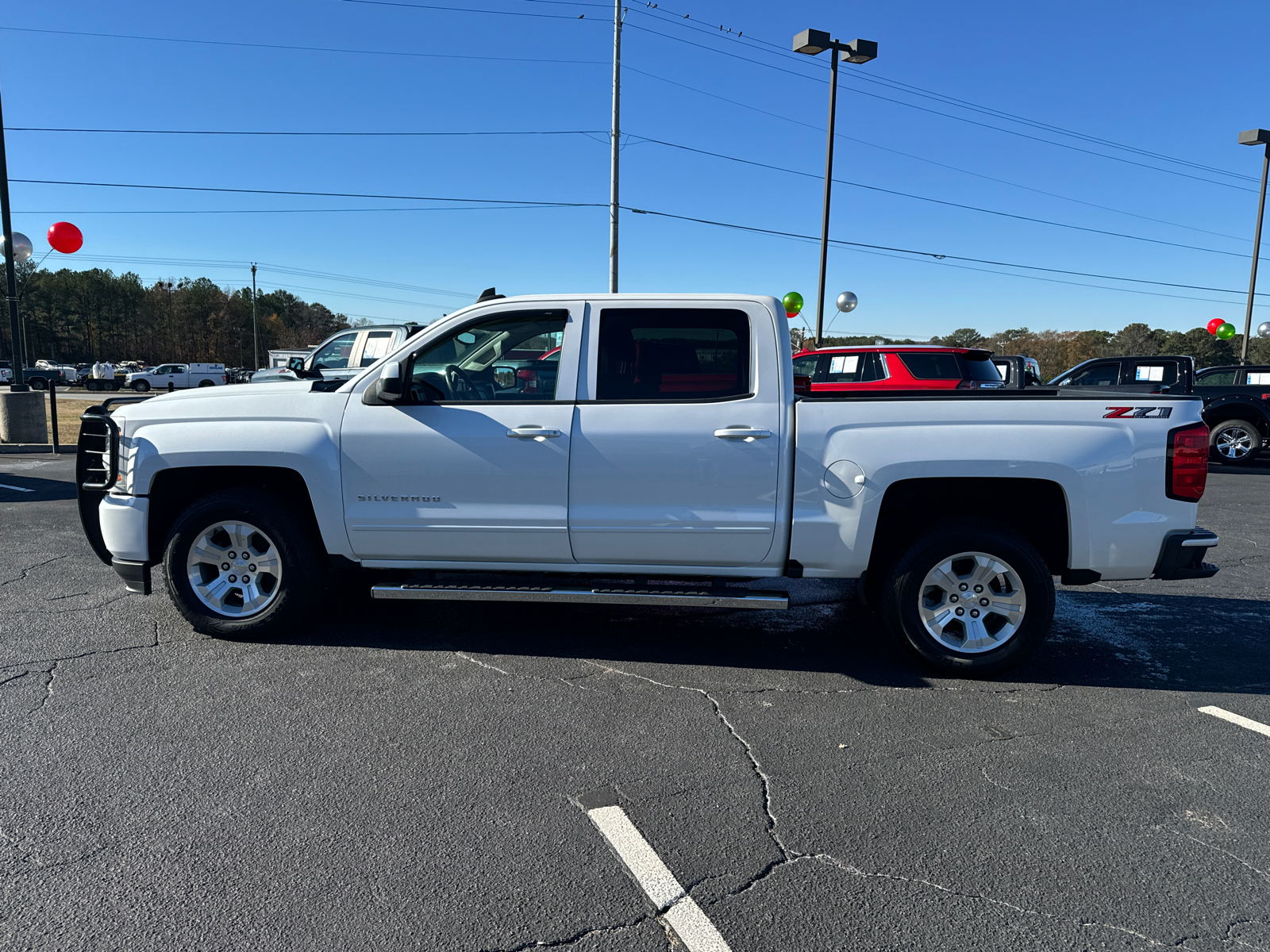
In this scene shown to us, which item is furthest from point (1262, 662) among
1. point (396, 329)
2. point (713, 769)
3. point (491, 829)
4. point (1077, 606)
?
point (396, 329)

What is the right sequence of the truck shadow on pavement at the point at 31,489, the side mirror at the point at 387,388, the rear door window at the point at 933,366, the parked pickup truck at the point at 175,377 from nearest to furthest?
1. the side mirror at the point at 387,388
2. the truck shadow on pavement at the point at 31,489
3. the rear door window at the point at 933,366
4. the parked pickup truck at the point at 175,377

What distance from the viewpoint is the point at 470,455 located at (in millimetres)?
4469

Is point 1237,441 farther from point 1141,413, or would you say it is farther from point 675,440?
point 675,440

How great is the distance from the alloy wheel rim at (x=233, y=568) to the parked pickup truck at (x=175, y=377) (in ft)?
169

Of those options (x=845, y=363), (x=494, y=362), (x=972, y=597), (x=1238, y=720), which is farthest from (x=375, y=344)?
(x=1238, y=720)

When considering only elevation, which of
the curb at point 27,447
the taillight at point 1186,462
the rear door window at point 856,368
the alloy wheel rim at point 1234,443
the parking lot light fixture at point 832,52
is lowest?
the curb at point 27,447

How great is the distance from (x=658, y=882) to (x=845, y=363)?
1218 cm

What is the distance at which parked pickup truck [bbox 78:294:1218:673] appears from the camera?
4.20m

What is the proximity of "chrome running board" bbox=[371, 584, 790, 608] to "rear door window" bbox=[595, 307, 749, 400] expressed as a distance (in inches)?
40.8

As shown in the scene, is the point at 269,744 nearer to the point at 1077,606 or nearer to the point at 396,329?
the point at 1077,606

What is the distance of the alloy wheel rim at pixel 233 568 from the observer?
4742 mm

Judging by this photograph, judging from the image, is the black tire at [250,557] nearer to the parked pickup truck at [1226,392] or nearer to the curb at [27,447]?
the curb at [27,447]

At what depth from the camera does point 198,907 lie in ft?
8.02

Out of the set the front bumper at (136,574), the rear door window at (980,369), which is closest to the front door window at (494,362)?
the front bumper at (136,574)
